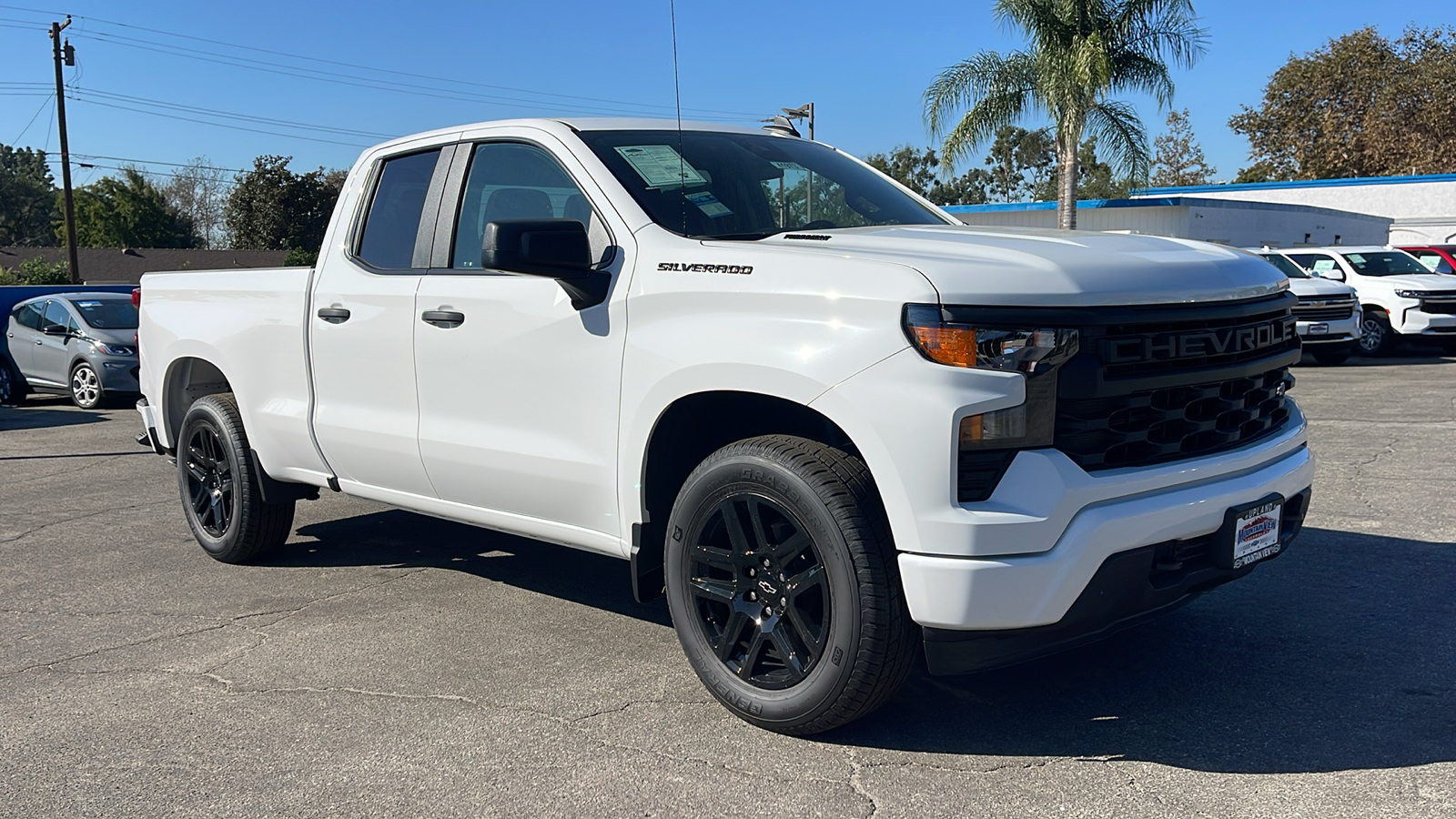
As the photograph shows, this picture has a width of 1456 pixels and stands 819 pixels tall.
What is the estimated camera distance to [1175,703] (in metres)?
3.87

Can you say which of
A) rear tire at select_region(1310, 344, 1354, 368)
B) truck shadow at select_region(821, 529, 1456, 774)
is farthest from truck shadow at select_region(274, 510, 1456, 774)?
rear tire at select_region(1310, 344, 1354, 368)

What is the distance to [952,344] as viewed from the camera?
321 centimetres

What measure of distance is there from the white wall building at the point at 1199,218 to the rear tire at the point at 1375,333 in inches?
532

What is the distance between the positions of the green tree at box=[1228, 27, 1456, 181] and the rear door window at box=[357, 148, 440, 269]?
57.7 m

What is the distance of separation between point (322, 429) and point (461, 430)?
3.20 ft

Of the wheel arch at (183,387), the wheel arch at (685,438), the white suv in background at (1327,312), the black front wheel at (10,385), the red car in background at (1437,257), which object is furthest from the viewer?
the red car in background at (1437,257)

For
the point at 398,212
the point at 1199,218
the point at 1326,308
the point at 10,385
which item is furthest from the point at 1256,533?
the point at 1199,218

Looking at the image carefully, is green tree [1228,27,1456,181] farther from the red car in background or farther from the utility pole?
the utility pole

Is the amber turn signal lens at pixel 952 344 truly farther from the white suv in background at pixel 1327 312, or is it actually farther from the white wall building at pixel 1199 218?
the white wall building at pixel 1199 218

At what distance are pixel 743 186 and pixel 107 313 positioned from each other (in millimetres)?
13711

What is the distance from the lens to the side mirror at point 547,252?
3.86 meters

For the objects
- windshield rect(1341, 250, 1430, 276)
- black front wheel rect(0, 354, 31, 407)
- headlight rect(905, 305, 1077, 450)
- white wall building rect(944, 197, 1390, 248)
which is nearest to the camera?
headlight rect(905, 305, 1077, 450)

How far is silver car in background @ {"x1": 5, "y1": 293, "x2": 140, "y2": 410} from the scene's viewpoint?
588 inches

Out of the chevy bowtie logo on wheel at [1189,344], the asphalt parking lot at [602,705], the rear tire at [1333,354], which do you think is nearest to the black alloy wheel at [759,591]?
the asphalt parking lot at [602,705]
